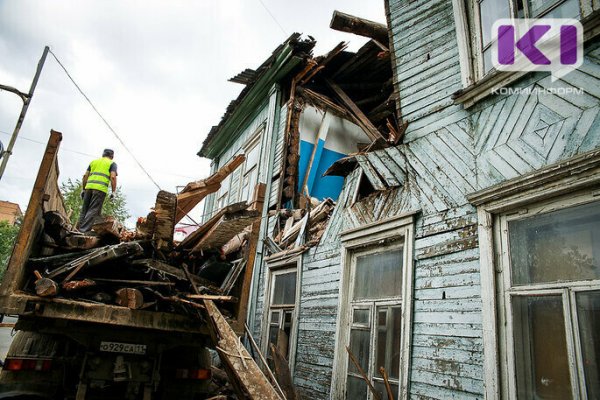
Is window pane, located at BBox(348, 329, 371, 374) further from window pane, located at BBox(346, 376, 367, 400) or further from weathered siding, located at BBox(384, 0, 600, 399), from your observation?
weathered siding, located at BBox(384, 0, 600, 399)

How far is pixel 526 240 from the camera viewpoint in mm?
3023

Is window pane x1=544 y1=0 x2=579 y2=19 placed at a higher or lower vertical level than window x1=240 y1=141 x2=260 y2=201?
lower

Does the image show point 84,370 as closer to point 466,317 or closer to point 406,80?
point 466,317

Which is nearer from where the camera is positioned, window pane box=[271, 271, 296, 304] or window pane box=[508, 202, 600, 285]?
window pane box=[508, 202, 600, 285]

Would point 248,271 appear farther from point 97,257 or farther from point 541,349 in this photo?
point 541,349

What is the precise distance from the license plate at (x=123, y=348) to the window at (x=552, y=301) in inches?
130

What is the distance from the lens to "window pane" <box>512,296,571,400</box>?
2.60 metres

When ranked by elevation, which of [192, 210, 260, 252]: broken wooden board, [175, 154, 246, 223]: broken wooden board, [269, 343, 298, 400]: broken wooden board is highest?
[175, 154, 246, 223]: broken wooden board

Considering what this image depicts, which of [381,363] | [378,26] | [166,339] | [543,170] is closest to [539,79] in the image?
[543,170]

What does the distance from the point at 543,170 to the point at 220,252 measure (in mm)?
3536

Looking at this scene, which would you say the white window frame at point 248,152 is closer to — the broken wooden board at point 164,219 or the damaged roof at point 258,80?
the damaged roof at point 258,80

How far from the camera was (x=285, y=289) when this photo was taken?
677 cm

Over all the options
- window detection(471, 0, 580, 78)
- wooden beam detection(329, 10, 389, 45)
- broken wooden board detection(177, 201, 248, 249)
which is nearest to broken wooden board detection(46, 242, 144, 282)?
broken wooden board detection(177, 201, 248, 249)

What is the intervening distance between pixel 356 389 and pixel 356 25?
566cm
